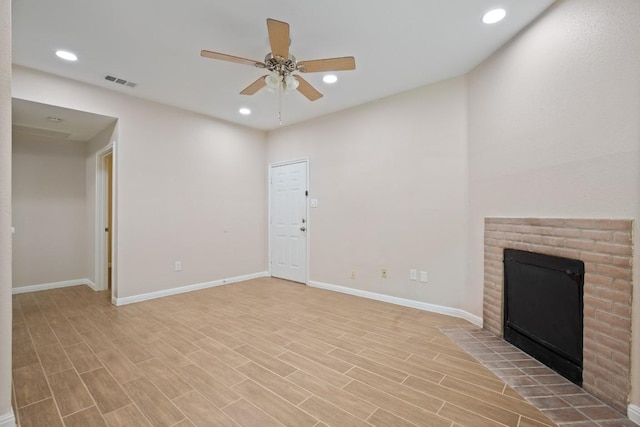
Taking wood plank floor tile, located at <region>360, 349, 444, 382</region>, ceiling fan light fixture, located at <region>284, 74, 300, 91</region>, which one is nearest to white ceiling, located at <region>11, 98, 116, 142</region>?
ceiling fan light fixture, located at <region>284, 74, 300, 91</region>

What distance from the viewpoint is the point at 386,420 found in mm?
1597

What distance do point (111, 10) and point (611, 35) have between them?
348 centimetres

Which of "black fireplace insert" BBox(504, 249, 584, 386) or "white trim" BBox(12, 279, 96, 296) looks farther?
"white trim" BBox(12, 279, 96, 296)

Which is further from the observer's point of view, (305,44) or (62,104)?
(62,104)

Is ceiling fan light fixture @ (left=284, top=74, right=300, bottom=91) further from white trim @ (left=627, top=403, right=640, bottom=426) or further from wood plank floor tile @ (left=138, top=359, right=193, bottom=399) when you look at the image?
white trim @ (left=627, top=403, right=640, bottom=426)

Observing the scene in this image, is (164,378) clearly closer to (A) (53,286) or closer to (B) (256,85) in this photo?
(B) (256,85)

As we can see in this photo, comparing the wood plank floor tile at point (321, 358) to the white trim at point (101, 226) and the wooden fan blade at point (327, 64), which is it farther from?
the white trim at point (101, 226)

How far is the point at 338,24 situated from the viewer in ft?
7.59

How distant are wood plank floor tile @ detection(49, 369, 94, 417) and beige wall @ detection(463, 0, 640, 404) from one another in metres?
3.29

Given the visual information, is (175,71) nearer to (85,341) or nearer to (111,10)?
(111,10)

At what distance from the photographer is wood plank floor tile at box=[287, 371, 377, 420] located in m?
1.68

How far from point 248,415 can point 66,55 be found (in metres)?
3.62

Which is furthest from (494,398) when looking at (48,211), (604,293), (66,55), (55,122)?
(48,211)

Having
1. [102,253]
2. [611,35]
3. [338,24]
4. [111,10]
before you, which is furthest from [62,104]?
[611,35]
